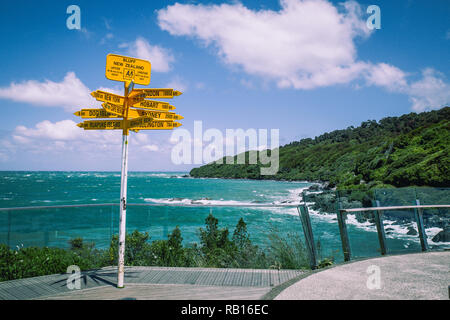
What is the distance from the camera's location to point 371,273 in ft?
14.5

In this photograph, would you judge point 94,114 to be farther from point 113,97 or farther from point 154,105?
point 154,105

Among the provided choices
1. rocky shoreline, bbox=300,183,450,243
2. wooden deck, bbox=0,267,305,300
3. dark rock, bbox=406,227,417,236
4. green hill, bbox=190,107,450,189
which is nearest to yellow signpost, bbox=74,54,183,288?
wooden deck, bbox=0,267,305,300

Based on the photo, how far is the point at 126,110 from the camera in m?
4.55

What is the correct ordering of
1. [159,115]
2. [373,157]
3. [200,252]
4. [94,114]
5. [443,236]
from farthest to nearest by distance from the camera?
1. [373,157]
2. [443,236]
3. [200,252]
4. [159,115]
5. [94,114]

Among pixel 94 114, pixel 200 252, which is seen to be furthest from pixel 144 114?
pixel 200 252

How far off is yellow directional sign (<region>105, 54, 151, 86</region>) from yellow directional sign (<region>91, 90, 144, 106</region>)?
21 centimetres

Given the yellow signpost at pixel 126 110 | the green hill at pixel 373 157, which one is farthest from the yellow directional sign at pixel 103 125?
the green hill at pixel 373 157

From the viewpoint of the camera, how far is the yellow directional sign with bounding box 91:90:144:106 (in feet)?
14.2

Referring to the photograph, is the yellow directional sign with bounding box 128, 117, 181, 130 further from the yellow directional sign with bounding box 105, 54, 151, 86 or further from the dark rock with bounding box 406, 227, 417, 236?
the dark rock with bounding box 406, 227, 417, 236

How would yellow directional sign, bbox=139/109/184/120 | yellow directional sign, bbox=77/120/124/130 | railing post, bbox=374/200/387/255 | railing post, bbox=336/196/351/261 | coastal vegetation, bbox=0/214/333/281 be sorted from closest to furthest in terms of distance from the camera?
yellow directional sign, bbox=77/120/124/130 < yellow directional sign, bbox=139/109/184/120 < coastal vegetation, bbox=0/214/333/281 < railing post, bbox=336/196/351/261 < railing post, bbox=374/200/387/255

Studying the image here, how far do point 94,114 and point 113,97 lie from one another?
0.44 metres
